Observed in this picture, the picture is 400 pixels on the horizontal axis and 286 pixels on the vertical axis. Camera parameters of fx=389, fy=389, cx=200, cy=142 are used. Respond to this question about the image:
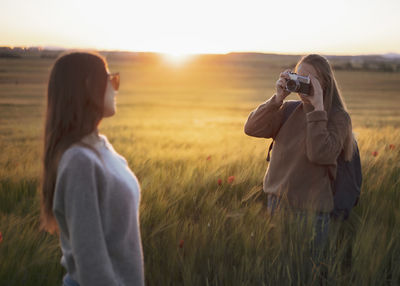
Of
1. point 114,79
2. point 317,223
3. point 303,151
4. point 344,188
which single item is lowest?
point 317,223

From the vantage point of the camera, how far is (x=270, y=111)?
2.54 meters

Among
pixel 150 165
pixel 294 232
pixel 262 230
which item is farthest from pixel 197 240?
pixel 150 165

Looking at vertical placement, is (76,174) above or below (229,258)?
above

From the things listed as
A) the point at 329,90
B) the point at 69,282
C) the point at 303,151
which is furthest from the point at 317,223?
the point at 69,282

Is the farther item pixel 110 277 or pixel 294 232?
pixel 294 232

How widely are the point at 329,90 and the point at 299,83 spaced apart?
237 mm

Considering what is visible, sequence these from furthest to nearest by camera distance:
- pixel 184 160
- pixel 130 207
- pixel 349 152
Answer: pixel 184 160, pixel 349 152, pixel 130 207

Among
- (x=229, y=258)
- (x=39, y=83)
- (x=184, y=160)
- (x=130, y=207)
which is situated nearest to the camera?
(x=130, y=207)

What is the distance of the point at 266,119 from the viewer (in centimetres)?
255

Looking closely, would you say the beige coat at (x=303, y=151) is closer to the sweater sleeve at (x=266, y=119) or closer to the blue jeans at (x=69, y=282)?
the sweater sleeve at (x=266, y=119)

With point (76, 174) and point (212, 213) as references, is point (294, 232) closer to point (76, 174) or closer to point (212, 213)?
point (212, 213)

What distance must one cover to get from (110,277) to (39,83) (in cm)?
3396

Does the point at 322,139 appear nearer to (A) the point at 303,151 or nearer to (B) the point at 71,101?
(A) the point at 303,151

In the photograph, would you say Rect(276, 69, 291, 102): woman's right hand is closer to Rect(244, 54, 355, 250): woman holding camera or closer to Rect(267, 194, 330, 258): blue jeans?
Rect(244, 54, 355, 250): woman holding camera
